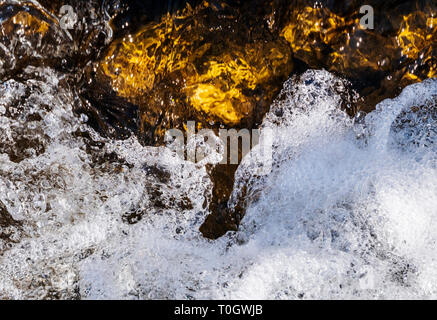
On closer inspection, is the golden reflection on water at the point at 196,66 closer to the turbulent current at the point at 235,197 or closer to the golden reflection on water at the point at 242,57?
the golden reflection on water at the point at 242,57

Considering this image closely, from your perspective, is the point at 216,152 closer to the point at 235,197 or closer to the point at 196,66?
the point at 235,197

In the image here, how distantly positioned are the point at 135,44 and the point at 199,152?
408mm

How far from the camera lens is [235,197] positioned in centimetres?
146

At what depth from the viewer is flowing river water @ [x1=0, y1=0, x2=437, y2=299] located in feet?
3.97

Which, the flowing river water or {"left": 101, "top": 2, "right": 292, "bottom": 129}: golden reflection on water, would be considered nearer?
the flowing river water

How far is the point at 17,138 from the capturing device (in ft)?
4.52

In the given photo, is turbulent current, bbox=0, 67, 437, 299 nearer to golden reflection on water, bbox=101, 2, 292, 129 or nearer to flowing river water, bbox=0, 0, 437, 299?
flowing river water, bbox=0, 0, 437, 299

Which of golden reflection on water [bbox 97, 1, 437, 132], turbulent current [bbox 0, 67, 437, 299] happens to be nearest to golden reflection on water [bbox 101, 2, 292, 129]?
golden reflection on water [bbox 97, 1, 437, 132]

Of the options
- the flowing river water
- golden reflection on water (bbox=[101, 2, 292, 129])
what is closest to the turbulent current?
the flowing river water

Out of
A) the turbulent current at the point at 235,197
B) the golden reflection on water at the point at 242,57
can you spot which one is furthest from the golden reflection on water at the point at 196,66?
the turbulent current at the point at 235,197

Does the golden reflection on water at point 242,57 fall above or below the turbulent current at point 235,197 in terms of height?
above

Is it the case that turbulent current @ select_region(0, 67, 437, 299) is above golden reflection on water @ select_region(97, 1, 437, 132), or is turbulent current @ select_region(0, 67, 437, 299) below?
below

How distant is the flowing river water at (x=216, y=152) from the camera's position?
3.97ft
